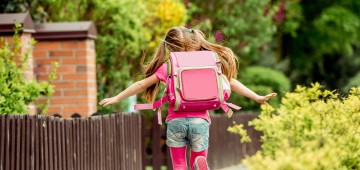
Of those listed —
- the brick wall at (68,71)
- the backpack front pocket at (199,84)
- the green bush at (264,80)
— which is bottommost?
the backpack front pocket at (199,84)

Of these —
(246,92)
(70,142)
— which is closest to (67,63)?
(70,142)

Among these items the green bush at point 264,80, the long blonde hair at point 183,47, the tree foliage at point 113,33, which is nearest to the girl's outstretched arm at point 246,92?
the long blonde hair at point 183,47

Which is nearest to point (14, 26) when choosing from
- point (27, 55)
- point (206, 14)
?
point (27, 55)

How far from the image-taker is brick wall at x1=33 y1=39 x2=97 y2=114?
451 inches

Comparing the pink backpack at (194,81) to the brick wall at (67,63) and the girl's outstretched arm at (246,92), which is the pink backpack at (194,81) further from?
the brick wall at (67,63)

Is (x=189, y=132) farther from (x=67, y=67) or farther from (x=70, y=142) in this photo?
(x=67, y=67)

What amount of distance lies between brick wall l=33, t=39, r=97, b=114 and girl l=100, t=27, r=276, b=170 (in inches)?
141

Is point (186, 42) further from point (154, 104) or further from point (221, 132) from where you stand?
point (221, 132)

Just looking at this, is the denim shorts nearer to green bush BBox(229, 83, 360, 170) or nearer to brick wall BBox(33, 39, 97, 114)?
green bush BBox(229, 83, 360, 170)

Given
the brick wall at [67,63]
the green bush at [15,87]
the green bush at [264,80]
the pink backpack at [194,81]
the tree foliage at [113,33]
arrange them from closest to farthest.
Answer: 1. the pink backpack at [194,81]
2. the green bush at [15,87]
3. the brick wall at [67,63]
4. the tree foliage at [113,33]
5. the green bush at [264,80]

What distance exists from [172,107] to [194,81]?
276 mm

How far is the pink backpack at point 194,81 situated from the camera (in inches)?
287

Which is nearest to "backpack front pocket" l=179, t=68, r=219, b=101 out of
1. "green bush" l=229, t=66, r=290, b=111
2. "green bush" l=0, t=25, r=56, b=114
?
"green bush" l=0, t=25, r=56, b=114

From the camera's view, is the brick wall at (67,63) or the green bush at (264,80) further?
the green bush at (264,80)
